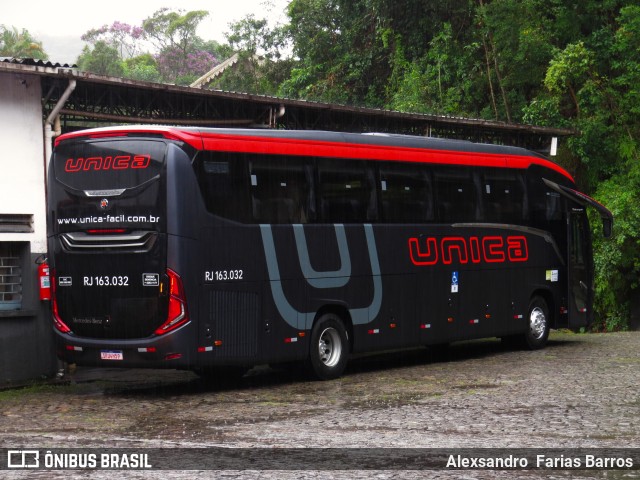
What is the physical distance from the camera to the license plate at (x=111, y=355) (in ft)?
47.0

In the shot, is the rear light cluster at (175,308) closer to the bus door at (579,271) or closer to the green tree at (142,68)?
the bus door at (579,271)

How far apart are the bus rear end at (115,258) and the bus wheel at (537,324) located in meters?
8.84

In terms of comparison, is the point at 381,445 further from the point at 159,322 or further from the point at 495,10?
the point at 495,10

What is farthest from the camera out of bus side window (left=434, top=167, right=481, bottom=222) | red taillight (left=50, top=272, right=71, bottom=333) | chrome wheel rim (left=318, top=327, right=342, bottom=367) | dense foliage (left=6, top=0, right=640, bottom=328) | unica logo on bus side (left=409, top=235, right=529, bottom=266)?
dense foliage (left=6, top=0, right=640, bottom=328)

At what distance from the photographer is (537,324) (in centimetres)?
2130

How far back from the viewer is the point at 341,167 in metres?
16.7

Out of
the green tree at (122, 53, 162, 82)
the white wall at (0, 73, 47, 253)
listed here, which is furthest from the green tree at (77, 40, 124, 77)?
the white wall at (0, 73, 47, 253)

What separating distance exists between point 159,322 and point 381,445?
4.98 m

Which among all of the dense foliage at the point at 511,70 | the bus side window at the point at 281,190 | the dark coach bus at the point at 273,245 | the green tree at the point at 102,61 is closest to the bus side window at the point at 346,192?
the dark coach bus at the point at 273,245

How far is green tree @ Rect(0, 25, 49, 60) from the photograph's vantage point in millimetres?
75562

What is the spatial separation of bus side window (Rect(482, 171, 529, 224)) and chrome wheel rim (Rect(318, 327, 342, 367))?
14.5 ft

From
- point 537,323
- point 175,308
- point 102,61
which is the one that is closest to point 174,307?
point 175,308

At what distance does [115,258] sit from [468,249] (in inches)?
278

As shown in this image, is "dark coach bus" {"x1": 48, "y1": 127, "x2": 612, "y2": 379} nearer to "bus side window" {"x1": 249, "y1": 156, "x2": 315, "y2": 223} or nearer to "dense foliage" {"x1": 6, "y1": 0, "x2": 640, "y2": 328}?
"bus side window" {"x1": 249, "y1": 156, "x2": 315, "y2": 223}
